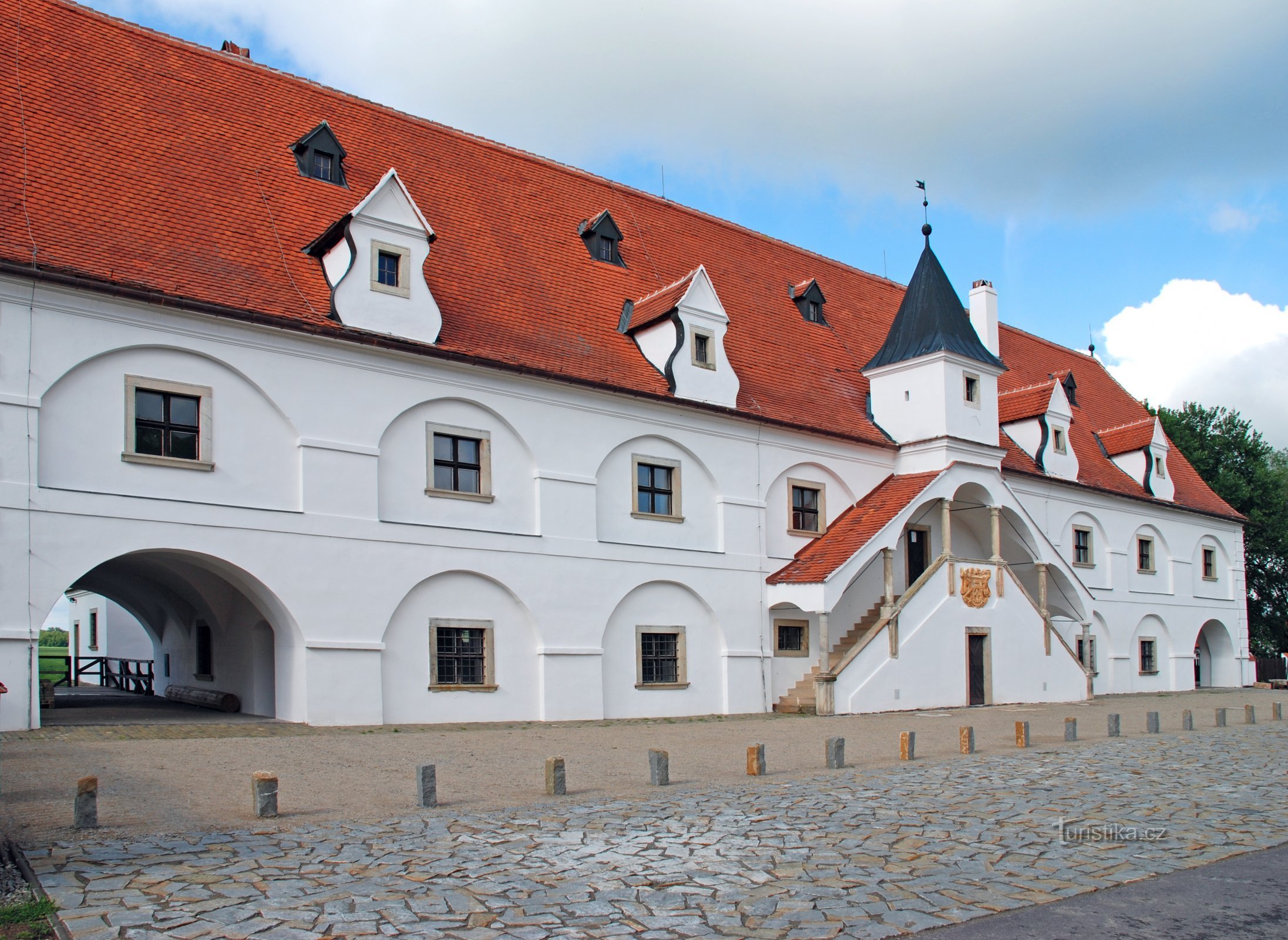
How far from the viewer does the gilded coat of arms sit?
25.8 m

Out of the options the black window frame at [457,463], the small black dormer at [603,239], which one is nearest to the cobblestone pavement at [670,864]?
the black window frame at [457,463]

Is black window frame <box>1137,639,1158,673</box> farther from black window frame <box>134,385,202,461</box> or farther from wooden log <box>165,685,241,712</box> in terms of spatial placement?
black window frame <box>134,385,202,461</box>

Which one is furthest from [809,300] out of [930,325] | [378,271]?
[378,271]

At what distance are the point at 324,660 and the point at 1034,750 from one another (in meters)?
10.5

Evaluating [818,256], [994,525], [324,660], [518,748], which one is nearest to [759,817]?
[518,748]

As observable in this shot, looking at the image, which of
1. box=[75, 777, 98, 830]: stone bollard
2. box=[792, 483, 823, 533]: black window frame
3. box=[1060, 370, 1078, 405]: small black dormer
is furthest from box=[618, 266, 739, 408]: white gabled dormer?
box=[1060, 370, 1078, 405]: small black dormer

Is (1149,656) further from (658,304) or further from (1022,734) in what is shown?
(1022,734)

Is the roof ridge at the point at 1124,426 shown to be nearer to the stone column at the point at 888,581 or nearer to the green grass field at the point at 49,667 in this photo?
the stone column at the point at 888,581

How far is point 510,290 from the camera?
72.5ft

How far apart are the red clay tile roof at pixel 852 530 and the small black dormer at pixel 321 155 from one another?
11969 millimetres

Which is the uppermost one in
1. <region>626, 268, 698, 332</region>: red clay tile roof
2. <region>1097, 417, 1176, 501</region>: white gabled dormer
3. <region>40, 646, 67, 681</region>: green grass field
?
<region>626, 268, 698, 332</region>: red clay tile roof

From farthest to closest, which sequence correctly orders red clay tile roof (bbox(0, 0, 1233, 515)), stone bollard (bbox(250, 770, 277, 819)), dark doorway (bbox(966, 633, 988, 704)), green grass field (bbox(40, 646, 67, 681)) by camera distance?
dark doorway (bbox(966, 633, 988, 704)), green grass field (bbox(40, 646, 67, 681)), red clay tile roof (bbox(0, 0, 1233, 515)), stone bollard (bbox(250, 770, 277, 819))

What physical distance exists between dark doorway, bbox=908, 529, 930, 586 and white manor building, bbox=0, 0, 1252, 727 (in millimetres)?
84

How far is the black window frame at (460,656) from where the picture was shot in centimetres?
1905
